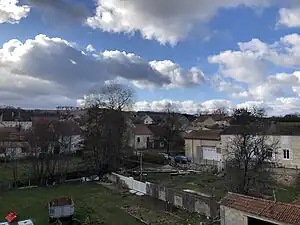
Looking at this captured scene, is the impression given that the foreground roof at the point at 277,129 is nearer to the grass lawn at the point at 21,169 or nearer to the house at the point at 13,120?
the grass lawn at the point at 21,169

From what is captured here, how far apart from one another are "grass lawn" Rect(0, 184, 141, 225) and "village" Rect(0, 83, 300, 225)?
0.28 feet

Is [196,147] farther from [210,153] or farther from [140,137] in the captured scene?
[140,137]

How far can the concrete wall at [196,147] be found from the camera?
141 ft

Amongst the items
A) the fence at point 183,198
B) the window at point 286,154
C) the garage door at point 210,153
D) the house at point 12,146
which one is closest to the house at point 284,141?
the window at point 286,154

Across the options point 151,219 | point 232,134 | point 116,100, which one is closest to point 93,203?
point 151,219

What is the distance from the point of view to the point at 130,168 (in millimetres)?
41531

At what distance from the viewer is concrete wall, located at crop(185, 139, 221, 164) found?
42919mm

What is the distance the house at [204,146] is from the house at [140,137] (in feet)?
56.1

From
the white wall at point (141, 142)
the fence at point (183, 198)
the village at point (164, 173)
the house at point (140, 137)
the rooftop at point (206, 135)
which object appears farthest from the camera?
the white wall at point (141, 142)

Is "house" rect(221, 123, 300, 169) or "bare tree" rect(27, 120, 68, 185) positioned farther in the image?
"bare tree" rect(27, 120, 68, 185)

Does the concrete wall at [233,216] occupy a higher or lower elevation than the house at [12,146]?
lower

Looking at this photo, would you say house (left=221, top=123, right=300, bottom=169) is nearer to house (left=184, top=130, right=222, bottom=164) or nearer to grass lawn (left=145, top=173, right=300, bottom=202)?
grass lawn (left=145, top=173, right=300, bottom=202)

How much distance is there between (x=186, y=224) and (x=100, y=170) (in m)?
18.8

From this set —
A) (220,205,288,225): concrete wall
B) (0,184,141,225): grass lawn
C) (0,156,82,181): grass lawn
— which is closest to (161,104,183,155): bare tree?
(0,156,82,181): grass lawn
